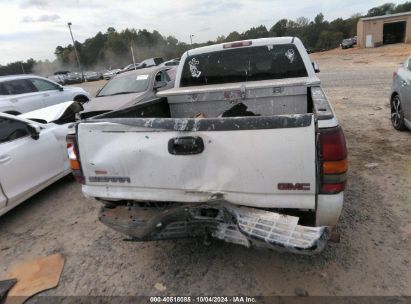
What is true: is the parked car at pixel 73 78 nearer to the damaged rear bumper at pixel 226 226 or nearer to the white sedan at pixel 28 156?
the white sedan at pixel 28 156

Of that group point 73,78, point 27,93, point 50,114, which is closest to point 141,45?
point 73,78

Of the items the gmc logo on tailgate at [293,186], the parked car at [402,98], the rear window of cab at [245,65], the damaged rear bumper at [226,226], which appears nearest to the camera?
the damaged rear bumper at [226,226]

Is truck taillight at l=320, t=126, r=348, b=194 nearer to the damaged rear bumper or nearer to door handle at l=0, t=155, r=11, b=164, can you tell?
the damaged rear bumper

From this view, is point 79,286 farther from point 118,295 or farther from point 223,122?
point 223,122

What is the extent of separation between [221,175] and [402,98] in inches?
199

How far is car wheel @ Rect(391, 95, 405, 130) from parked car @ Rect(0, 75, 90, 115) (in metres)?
9.13

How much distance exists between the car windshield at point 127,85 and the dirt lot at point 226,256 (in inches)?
163

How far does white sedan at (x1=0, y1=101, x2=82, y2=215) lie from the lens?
14.5ft

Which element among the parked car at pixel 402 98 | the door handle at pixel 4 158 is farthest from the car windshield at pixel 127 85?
the parked car at pixel 402 98

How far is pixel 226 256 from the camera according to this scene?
334 cm

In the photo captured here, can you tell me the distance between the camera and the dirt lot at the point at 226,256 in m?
2.91

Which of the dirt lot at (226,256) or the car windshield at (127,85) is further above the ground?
the car windshield at (127,85)

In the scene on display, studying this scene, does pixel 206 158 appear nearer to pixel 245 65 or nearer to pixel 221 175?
pixel 221 175

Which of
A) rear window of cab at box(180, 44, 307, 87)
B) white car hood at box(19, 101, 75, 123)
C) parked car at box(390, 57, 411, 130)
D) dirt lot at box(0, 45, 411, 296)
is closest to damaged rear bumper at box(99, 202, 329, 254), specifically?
dirt lot at box(0, 45, 411, 296)
